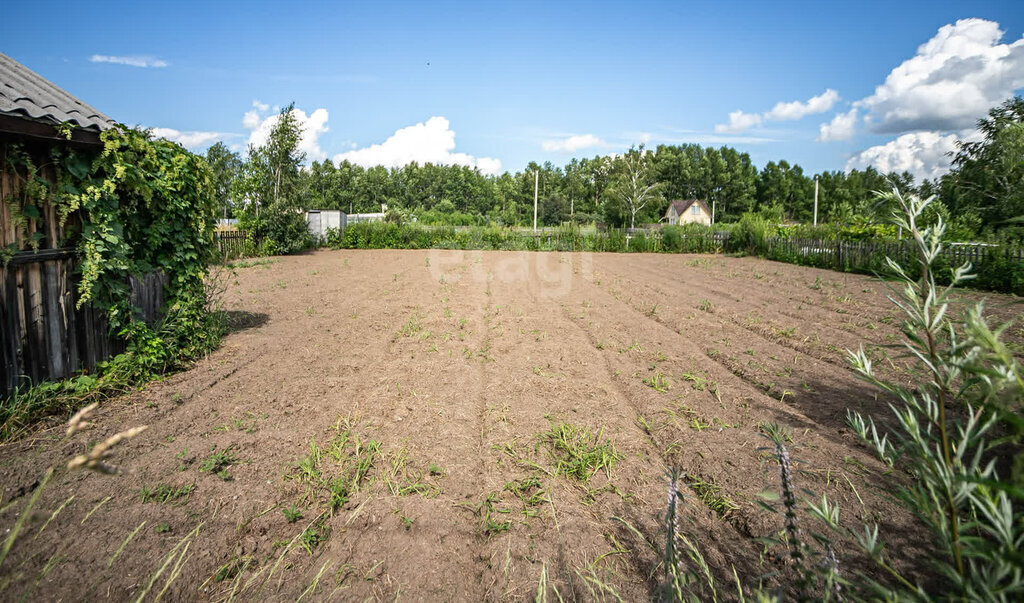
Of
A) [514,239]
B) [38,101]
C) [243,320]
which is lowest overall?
[243,320]

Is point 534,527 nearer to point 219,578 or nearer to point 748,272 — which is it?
point 219,578

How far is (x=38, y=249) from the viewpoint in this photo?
4457 mm

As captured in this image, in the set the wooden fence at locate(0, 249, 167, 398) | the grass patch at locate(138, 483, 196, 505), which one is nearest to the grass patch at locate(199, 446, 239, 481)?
the grass patch at locate(138, 483, 196, 505)

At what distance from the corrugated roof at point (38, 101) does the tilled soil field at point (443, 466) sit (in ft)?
8.21

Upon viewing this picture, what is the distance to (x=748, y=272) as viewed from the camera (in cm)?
1669

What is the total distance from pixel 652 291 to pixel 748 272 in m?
6.05

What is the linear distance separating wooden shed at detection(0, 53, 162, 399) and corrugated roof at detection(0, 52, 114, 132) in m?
0.01

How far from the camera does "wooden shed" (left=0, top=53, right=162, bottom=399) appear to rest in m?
4.13

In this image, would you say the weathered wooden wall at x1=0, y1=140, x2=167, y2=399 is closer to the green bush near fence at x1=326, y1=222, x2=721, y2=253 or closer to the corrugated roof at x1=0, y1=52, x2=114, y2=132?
the corrugated roof at x1=0, y1=52, x2=114, y2=132

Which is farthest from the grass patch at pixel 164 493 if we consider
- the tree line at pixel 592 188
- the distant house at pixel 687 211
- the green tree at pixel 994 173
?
the distant house at pixel 687 211

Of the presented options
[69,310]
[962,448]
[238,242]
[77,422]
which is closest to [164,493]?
[69,310]

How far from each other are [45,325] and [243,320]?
379 cm

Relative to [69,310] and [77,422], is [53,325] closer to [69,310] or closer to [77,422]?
[69,310]

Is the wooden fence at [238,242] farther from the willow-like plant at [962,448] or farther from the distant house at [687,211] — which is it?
the distant house at [687,211]
